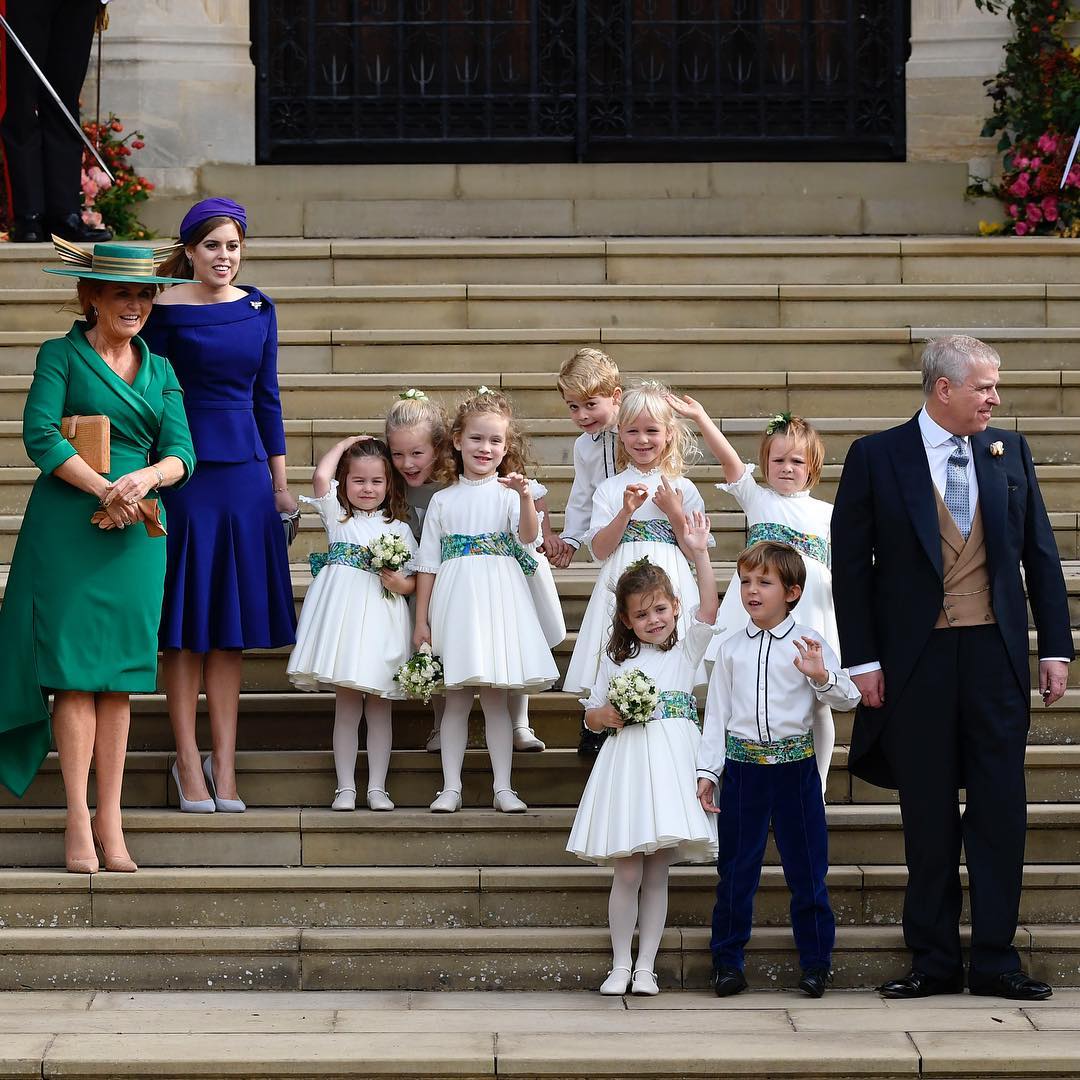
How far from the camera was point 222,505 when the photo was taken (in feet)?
21.2

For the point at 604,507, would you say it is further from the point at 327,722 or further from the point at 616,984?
the point at 616,984

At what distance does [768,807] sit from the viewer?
5707 millimetres

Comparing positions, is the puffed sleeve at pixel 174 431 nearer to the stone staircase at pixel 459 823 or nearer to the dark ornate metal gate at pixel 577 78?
the stone staircase at pixel 459 823

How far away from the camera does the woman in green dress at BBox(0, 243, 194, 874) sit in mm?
6012

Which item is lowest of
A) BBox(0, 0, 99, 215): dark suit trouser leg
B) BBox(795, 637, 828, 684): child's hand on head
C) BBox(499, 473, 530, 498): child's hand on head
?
BBox(795, 637, 828, 684): child's hand on head

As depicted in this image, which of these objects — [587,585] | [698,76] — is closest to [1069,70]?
[698,76]

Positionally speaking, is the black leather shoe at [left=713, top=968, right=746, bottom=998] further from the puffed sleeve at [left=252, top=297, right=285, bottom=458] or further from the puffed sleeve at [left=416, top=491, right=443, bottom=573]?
the puffed sleeve at [left=252, top=297, right=285, bottom=458]

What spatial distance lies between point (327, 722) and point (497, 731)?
2.49ft

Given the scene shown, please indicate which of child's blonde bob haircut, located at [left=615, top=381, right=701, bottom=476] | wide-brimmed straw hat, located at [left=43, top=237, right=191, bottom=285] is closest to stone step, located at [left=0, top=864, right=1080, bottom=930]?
child's blonde bob haircut, located at [left=615, top=381, right=701, bottom=476]

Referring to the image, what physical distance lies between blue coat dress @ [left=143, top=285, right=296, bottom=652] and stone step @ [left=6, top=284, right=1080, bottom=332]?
2824mm

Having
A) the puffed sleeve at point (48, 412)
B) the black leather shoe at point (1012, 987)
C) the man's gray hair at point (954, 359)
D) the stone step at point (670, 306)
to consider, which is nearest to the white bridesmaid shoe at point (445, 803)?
the puffed sleeve at point (48, 412)

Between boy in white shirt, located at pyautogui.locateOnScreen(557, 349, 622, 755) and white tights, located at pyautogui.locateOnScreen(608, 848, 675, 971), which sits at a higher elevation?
boy in white shirt, located at pyautogui.locateOnScreen(557, 349, 622, 755)

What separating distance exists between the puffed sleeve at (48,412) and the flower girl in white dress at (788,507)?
1947 mm

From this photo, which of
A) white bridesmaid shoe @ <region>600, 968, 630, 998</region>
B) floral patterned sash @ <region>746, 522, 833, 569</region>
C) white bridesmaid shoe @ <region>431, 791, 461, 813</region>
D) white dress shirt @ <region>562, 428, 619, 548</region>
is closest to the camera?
white bridesmaid shoe @ <region>600, 968, 630, 998</region>
